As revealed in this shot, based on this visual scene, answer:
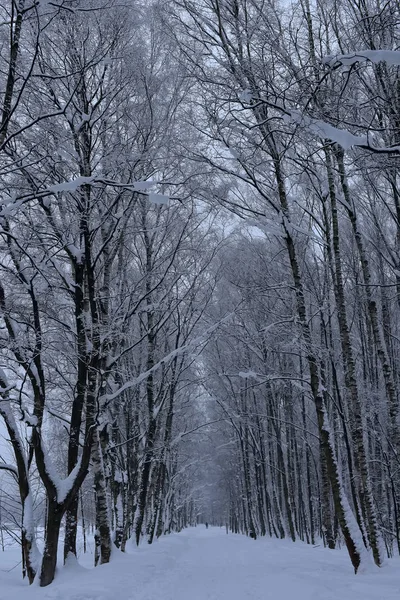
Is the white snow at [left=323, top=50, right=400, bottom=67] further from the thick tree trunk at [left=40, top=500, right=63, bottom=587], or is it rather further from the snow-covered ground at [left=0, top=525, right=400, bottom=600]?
the thick tree trunk at [left=40, top=500, right=63, bottom=587]

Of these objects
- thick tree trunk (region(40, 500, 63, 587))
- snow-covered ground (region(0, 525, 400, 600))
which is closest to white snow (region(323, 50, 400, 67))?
snow-covered ground (region(0, 525, 400, 600))

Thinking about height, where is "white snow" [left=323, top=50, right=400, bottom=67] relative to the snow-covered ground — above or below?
above

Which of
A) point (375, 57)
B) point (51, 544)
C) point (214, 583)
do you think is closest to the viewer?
point (375, 57)

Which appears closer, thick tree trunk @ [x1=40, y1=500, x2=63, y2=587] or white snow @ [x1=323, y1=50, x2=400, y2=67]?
white snow @ [x1=323, y1=50, x2=400, y2=67]

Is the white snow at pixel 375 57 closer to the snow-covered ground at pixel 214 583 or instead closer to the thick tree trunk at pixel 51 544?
the snow-covered ground at pixel 214 583

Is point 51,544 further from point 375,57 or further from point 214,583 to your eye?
point 375,57

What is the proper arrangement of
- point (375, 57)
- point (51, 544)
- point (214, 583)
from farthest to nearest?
point (214, 583) < point (51, 544) < point (375, 57)

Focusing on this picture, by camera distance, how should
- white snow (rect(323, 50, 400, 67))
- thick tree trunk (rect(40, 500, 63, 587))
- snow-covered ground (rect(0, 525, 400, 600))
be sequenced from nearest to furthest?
white snow (rect(323, 50, 400, 67)) < snow-covered ground (rect(0, 525, 400, 600)) < thick tree trunk (rect(40, 500, 63, 587))

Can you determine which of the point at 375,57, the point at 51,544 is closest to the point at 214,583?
the point at 51,544

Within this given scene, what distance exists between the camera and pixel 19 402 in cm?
693

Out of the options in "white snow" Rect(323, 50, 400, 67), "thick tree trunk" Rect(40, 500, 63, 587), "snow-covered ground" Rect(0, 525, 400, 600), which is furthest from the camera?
"thick tree trunk" Rect(40, 500, 63, 587)

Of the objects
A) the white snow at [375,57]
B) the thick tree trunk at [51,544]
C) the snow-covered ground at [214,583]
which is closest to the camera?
the white snow at [375,57]

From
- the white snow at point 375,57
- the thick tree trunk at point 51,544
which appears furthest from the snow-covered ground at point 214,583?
the white snow at point 375,57

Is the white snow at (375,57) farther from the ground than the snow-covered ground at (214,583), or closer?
farther from the ground
